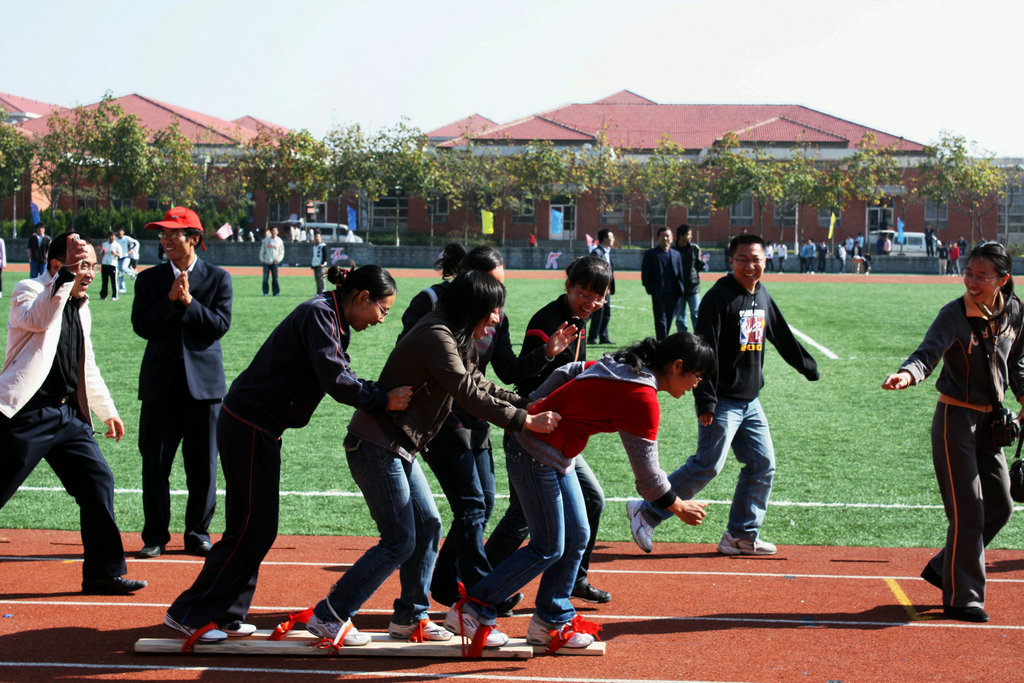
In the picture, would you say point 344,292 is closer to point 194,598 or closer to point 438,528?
point 438,528

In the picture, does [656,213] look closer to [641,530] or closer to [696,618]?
[641,530]

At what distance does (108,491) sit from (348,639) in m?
1.67

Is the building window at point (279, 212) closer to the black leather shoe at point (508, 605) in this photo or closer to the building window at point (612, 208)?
the building window at point (612, 208)

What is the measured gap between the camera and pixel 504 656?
15.4ft

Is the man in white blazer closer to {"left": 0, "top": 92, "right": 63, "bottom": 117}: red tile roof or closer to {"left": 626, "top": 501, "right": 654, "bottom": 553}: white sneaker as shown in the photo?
{"left": 626, "top": 501, "right": 654, "bottom": 553}: white sneaker

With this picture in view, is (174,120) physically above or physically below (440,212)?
above

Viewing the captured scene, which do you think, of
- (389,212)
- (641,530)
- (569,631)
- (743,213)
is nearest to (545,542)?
(569,631)

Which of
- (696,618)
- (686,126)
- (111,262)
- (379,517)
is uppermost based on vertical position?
(686,126)

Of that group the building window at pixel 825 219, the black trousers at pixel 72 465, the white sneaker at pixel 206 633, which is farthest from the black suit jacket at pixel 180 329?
the building window at pixel 825 219

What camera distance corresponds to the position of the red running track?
457 cm

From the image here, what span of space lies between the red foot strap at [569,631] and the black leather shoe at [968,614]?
1849mm

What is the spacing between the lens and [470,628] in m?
4.66

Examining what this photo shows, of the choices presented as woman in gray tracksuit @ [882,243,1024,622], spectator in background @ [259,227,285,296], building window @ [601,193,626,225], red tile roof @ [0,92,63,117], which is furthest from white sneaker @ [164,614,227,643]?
red tile roof @ [0,92,63,117]

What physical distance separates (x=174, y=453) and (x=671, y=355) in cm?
323
